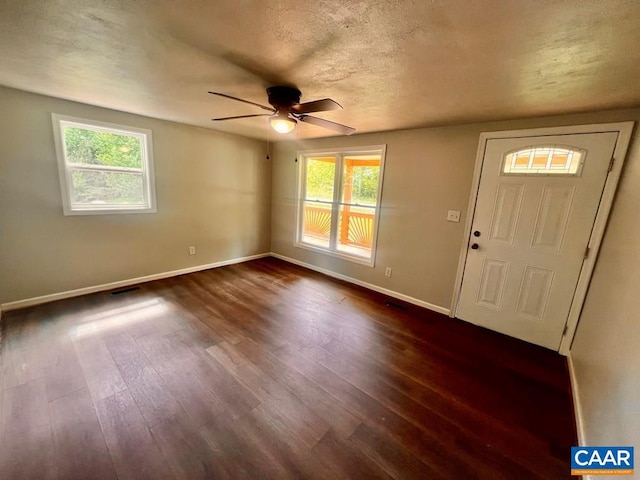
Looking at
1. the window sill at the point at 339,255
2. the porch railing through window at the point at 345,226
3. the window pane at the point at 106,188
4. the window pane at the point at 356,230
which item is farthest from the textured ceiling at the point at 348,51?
the window sill at the point at 339,255

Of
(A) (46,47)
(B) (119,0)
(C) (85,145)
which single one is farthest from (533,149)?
(C) (85,145)

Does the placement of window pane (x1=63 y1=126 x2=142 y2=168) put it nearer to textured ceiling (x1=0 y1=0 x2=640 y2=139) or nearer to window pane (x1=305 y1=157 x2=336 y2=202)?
textured ceiling (x1=0 y1=0 x2=640 y2=139)

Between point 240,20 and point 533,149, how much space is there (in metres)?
2.87

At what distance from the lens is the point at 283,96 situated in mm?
2086

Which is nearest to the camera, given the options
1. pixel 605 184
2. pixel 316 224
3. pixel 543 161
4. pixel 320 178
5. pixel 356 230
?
pixel 605 184

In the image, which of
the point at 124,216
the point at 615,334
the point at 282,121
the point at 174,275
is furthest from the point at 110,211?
the point at 615,334

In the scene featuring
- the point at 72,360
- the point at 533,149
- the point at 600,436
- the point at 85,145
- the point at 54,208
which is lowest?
the point at 72,360

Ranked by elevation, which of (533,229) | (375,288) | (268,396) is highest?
(533,229)

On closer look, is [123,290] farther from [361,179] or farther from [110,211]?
[361,179]

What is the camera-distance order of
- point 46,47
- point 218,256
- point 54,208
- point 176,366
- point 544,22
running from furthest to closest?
point 218,256 → point 54,208 → point 176,366 → point 46,47 → point 544,22

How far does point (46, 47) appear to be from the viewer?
65.8 inches

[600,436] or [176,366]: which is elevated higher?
[600,436]

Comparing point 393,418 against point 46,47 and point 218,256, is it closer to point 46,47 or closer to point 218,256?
point 46,47

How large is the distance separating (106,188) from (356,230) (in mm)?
3552
